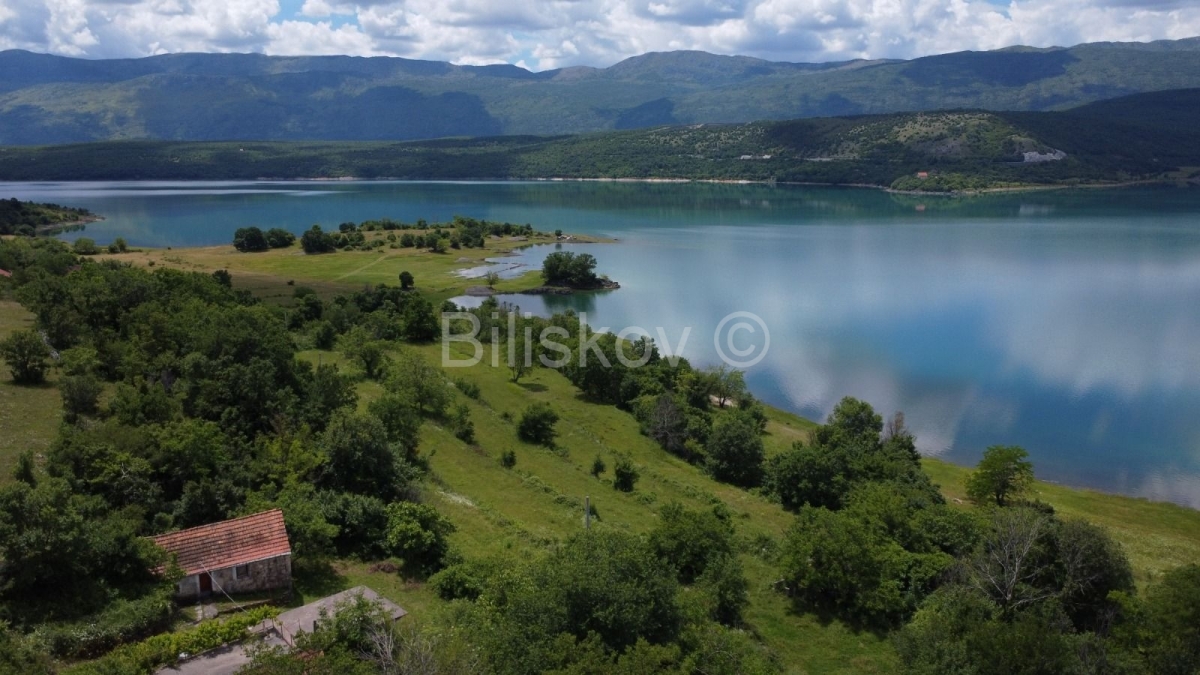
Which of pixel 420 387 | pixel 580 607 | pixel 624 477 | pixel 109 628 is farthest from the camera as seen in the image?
pixel 420 387

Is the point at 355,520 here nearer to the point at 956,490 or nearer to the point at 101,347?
the point at 101,347

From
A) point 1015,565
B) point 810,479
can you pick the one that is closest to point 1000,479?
point 810,479

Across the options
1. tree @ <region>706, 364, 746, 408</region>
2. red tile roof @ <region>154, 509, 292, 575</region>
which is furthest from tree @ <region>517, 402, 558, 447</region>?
red tile roof @ <region>154, 509, 292, 575</region>

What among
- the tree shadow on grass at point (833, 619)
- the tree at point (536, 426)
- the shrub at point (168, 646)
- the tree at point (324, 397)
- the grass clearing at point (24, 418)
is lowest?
the tree shadow on grass at point (833, 619)

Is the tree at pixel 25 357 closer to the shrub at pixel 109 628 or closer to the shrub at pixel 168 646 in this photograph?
the shrub at pixel 109 628

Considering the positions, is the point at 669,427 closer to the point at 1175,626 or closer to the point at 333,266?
the point at 1175,626

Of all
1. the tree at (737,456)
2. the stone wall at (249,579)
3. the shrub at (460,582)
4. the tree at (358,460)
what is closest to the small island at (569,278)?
the tree at (737,456)

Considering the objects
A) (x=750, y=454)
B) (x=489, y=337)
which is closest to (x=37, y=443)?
(x=750, y=454)
